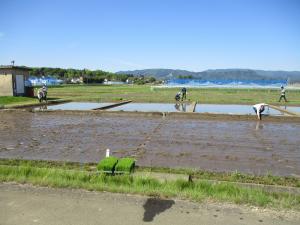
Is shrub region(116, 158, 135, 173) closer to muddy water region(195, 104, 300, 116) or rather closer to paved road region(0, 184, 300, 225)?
paved road region(0, 184, 300, 225)

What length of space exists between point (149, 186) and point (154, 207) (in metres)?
1.01

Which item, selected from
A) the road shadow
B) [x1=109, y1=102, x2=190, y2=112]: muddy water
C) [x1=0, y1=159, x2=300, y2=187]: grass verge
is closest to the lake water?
[x1=109, y1=102, x2=190, y2=112]: muddy water

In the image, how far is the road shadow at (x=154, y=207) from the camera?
4.71m

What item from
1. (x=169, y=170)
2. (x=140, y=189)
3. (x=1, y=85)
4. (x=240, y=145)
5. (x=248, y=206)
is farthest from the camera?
(x=1, y=85)

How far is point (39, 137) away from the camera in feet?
39.5

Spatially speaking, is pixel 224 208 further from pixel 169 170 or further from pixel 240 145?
pixel 240 145

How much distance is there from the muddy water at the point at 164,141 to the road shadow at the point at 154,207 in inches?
112

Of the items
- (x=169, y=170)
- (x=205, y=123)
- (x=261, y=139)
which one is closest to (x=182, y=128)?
(x=205, y=123)

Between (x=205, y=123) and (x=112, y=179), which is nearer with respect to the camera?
(x=112, y=179)

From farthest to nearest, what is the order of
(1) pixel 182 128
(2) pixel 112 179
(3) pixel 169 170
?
(1) pixel 182 128, (3) pixel 169 170, (2) pixel 112 179

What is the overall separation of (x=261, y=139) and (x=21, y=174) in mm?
8479

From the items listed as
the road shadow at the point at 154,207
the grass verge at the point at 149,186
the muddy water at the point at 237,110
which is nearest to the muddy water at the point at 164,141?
the grass verge at the point at 149,186

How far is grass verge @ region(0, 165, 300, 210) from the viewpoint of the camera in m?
5.41

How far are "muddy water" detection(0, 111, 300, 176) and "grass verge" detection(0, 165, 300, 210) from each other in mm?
1830
